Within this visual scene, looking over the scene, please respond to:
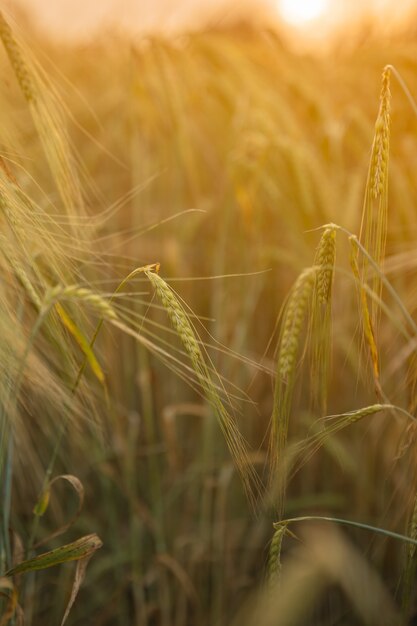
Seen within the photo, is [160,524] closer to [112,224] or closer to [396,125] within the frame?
Result: [112,224]

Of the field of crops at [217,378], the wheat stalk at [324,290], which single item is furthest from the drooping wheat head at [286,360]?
the field of crops at [217,378]

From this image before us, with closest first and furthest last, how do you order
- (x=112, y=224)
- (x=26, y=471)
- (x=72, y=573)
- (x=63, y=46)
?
(x=72, y=573)
(x=26, y=471)
(x=112, y=224)
(x=63, y=46)

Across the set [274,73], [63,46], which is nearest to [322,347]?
[274,73]

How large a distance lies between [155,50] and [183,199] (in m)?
0.35

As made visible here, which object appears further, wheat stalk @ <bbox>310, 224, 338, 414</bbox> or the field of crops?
the field of crops

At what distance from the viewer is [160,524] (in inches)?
40.9

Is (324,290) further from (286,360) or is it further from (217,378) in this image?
(217,378)

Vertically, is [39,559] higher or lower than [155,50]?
lower

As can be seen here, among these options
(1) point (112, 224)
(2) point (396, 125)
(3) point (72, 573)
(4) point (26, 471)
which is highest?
(2) point (396, 125)

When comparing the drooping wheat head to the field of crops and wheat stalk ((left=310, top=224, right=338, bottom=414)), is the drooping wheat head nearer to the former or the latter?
wheat stalk ((left=310, top=224, right=338, bottom=414))

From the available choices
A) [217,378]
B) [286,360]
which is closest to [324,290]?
[286,360]

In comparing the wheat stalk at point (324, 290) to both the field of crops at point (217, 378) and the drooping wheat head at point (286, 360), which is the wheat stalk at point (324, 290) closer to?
the drooping wheat head at point (286, 360)

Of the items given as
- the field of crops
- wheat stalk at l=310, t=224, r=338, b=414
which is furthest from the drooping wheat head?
the field of crops

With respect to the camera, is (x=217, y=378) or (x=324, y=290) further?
(x=217, y=378)
